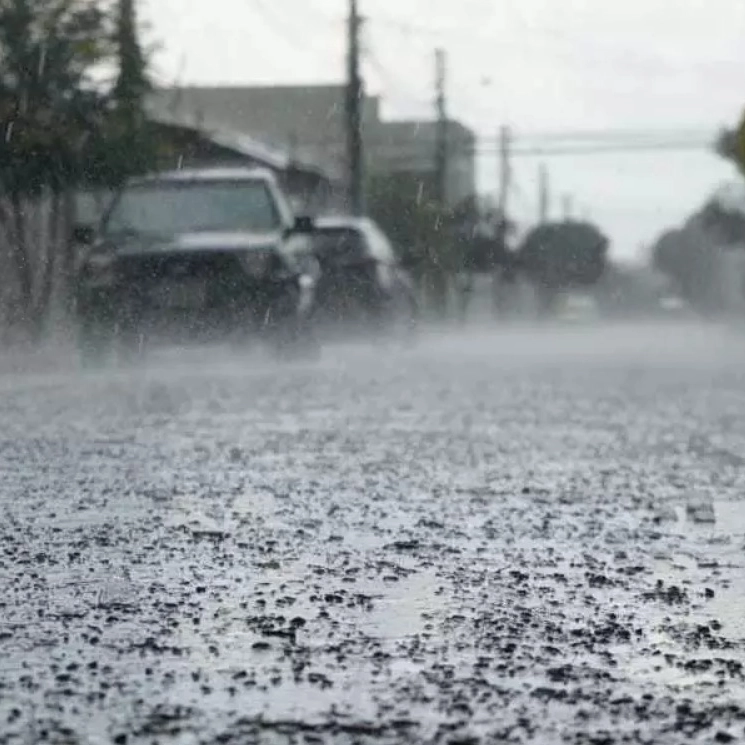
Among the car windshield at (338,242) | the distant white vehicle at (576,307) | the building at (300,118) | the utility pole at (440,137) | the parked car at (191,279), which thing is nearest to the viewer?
the parked car at (191,279)

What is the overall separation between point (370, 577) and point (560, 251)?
92799 millimetres

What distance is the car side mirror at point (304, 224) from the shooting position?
19.1m

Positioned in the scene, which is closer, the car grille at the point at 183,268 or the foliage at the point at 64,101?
the car grille at the point at 183,268

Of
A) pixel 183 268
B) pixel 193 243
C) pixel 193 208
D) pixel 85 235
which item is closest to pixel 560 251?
pixel 193 208

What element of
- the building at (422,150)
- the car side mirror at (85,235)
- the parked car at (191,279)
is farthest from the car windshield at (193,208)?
the building at (422,150)

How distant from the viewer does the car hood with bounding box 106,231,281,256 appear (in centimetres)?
1836

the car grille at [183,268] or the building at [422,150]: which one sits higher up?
the building at [422,150]

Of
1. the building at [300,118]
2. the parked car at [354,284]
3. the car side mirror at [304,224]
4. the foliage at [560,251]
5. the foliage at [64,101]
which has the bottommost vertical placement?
the foliage at [560,251]

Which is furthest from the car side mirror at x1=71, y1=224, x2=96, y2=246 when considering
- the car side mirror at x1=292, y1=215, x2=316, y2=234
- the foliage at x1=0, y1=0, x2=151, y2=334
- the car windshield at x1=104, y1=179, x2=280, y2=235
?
the foliage at x1=0, y1=0, x2=151, y2=334

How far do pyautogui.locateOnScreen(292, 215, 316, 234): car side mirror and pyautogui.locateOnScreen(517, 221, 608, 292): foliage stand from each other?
242 feet

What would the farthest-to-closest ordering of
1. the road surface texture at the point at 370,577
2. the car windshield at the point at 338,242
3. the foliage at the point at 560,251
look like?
the foliage at the point at 560,251, the car windshield at the point at 338,242, the road surface texture at the point at 370,577

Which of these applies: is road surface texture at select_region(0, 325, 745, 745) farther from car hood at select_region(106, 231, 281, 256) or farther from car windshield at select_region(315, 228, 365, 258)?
car windshield at select_region(315, 228, 365, 258)

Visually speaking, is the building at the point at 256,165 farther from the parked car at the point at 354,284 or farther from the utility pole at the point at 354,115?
the parked car at the point at 354,284

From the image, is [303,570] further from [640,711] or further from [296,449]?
[296,449]
